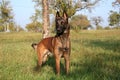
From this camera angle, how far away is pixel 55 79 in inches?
295

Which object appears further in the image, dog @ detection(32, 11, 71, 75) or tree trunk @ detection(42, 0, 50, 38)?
tree trunk @ detection(42, 0, 50, 38)

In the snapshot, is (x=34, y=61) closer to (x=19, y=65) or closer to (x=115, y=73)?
(x=19, y=65)

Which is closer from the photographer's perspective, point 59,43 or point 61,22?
point 61,22

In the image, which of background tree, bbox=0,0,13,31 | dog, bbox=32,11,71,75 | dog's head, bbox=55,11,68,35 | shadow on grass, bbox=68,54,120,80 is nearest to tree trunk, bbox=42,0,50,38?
shadow on grass, bbox=68,54,120,80

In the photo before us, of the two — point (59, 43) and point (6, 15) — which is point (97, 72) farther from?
point (6, 15)

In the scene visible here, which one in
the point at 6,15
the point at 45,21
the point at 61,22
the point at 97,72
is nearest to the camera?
the point at 61,22

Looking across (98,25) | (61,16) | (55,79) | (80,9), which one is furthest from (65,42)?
(98,25)

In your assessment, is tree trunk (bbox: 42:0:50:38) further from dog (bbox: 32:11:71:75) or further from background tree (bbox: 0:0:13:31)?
background tree (bbox: 0:0:13:31)

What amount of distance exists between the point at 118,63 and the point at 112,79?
3029 mm

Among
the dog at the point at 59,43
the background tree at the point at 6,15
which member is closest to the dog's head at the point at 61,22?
the dog at the point at 59,43

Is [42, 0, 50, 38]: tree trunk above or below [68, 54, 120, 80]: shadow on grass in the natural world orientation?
above

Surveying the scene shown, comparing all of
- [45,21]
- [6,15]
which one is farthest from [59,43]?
[6,15]

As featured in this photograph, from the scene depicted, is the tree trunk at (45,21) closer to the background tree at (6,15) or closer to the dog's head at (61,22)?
Answer: the dog's head at (61,22)

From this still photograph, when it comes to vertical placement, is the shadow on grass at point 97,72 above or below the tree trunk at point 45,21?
below
